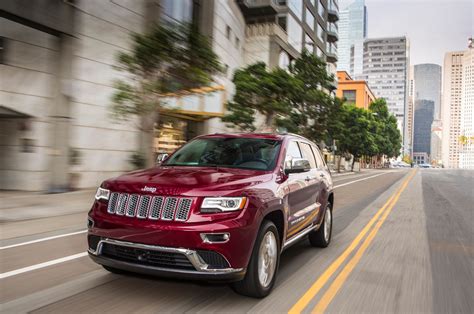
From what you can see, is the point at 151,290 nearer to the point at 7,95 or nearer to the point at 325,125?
the point at 7,95

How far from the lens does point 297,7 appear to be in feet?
159

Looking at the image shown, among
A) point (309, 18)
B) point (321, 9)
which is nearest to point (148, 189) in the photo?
point (309, 18)

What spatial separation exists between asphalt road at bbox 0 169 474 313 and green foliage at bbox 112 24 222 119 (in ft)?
18.8

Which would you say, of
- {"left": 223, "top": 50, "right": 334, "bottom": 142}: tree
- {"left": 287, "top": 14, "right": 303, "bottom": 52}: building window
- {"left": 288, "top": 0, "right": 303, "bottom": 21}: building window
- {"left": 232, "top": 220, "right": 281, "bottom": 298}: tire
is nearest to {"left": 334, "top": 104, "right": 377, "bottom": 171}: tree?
{"left": 287, "top": 14, "right": 303, "bottom": 52}: building window

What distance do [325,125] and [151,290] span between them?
29606 millimetres

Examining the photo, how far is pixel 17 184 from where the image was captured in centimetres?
1558

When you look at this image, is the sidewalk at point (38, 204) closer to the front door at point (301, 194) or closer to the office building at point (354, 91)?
the front door at point (301, 194)

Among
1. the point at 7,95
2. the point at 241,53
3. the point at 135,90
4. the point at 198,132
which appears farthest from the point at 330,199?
the point at 241,53

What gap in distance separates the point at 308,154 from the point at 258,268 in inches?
110

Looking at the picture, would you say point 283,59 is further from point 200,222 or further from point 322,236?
point 200,222

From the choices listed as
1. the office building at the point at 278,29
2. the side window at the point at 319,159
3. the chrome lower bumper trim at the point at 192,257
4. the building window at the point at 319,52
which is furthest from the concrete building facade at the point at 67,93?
the building window at the point at 319,52

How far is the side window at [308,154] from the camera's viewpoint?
21.7 feet

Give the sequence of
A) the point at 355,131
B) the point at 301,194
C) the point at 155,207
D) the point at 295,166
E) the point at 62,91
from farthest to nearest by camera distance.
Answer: the point at 355,131
the point at 62,91
the point at 301,194
the point at 295,166
the point at 155,207

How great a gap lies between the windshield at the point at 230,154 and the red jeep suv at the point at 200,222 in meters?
0.04
